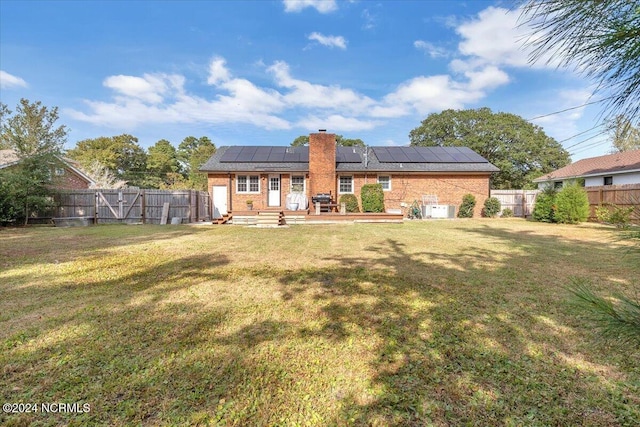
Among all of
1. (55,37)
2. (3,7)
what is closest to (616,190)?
(3,7)

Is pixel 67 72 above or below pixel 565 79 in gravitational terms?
above

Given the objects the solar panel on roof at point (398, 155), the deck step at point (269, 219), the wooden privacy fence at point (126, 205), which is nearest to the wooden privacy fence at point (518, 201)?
the solar panel on roof at point (398, 155)

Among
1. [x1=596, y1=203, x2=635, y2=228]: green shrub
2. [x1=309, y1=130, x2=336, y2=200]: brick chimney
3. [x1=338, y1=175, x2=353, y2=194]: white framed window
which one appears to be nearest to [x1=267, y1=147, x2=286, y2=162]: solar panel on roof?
[x1=309, y1=130, x2=336, y2=200]: brick chimney

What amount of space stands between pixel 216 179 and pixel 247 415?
17366 millimetres

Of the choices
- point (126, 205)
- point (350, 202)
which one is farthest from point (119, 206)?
point (350, 202)

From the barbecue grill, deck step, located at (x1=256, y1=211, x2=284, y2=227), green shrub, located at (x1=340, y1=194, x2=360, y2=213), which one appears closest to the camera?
deck step, located at (x1=256, y1=211, x2=284, y2=227)

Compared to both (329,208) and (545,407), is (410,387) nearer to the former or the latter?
(545,407)

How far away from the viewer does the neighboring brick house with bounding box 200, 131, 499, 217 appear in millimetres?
17359

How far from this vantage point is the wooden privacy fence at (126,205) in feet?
45.0

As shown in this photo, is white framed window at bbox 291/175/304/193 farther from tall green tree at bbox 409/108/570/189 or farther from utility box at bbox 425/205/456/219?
tall green tree at bbox 409/108/570/189

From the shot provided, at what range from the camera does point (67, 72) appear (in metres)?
15.0

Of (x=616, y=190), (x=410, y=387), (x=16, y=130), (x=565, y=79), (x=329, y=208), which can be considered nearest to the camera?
(x=565, y=79)

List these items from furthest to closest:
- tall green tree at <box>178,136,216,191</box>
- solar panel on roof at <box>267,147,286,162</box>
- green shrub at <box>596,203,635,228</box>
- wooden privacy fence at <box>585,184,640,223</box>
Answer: tall green tree at <box>178,136,216,191</box>
solar panel on roof at <box>267,147,286,162</box>
wooden privacy fence at <box>585,184,640,223</box>
green shrub at <box>596,203,635,228</box>

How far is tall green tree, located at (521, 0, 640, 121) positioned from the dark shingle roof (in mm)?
16124
